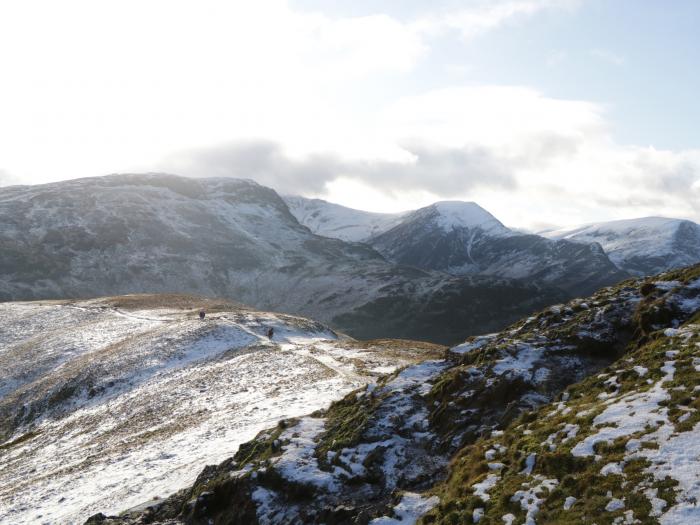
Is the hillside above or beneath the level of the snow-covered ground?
above

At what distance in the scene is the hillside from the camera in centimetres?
1407

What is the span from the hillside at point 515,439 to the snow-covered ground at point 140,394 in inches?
254

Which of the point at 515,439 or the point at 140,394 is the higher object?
the point at 515,439

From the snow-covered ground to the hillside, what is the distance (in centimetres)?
646

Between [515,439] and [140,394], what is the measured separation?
38.9 meters

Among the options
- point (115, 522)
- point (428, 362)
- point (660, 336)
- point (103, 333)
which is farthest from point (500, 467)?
point (103, 333)

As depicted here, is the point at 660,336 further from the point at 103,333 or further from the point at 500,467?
the point at 103,333

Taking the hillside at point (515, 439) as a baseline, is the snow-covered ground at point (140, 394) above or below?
below

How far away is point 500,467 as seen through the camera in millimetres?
16891

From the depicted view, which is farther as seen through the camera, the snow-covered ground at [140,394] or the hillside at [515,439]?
the snow-covered ground at [140,394]

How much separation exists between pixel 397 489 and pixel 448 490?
93.4 inches

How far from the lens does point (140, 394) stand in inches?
1906

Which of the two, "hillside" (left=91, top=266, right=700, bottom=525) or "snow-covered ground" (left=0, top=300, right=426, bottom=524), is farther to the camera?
"snow-covered ground" (left=0, top=300, right=426, bottom=524)

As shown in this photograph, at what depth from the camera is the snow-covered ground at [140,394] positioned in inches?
1176
